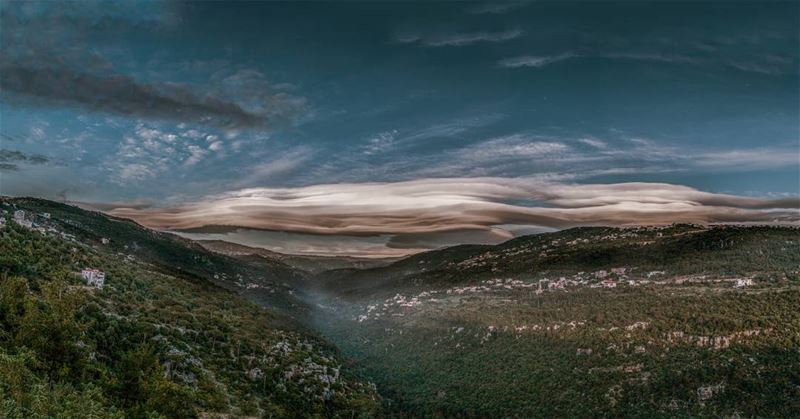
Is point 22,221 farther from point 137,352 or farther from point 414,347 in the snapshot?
point 414,347

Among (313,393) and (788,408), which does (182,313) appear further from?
(788,408)

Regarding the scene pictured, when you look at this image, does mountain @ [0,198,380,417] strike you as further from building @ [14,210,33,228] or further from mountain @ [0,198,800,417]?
building @ [14,210,33,228]

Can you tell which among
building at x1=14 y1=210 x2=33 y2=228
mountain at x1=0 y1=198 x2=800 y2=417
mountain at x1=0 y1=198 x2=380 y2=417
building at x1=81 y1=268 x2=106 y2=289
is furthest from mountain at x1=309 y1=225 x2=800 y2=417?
building at x1=14 y1=210 x2=33 y2=228

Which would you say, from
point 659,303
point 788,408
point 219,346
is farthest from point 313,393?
point 659,303

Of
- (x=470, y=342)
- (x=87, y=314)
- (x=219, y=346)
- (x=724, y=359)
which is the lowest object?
(x=470, y=342)

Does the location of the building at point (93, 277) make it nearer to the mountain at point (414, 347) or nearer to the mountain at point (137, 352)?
the mountain at point (137, 352)

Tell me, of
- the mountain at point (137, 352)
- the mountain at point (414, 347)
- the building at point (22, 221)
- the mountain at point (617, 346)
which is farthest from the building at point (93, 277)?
the mountain at point (617, 346)
